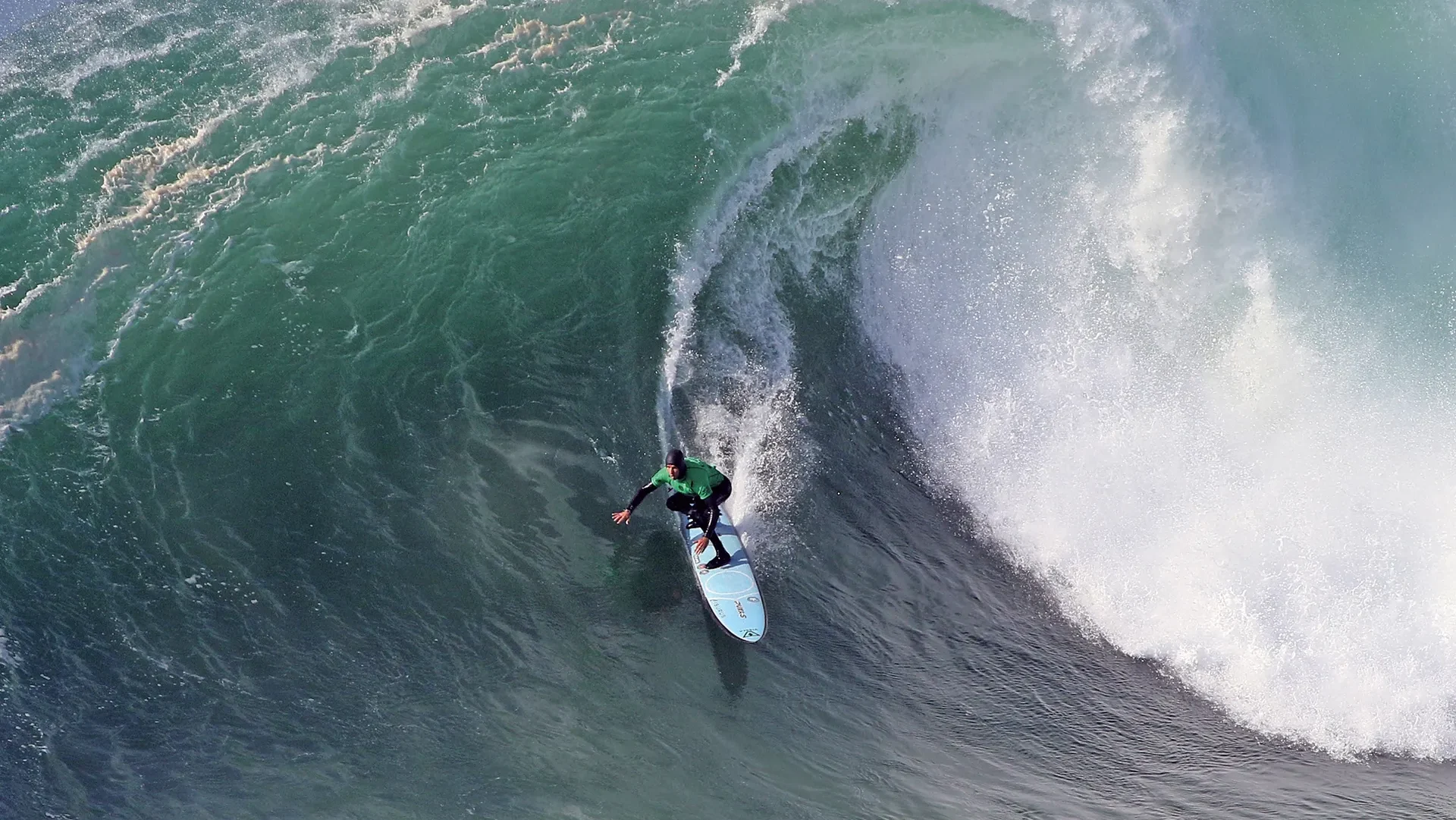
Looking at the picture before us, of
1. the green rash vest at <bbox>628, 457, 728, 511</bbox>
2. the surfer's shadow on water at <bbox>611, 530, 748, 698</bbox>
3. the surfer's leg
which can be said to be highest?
the green rash vest at <bbox>628, 457, 728, 511</bbox>

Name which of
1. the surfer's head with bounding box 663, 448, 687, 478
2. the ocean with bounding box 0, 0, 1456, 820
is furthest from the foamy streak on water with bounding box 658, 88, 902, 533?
the surfer's head with bounding box 663, 448, 687, 478

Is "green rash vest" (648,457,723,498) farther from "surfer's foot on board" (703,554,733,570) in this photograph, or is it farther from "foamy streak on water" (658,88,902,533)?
"foamy streak on water" (658,88,902,533)

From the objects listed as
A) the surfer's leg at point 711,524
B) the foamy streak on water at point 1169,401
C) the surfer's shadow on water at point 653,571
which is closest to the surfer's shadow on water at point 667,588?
the surfer's shadow on water at point 653,571

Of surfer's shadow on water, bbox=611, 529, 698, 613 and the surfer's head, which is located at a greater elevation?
the surfer's head

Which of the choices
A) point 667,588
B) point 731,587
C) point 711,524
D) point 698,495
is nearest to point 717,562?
point 731,587

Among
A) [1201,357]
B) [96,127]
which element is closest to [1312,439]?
[1201,357]

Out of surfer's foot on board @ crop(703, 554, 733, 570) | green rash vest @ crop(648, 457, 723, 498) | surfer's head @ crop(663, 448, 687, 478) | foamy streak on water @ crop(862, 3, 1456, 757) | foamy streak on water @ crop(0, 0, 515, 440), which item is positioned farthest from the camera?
foamy streak on water @ crop(0, 0, 515, 440)

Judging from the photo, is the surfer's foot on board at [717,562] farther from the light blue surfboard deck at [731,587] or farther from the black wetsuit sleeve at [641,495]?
the black wetsuit sleeve at [641,495]

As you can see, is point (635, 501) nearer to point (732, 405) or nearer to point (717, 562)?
point (717, 562)
